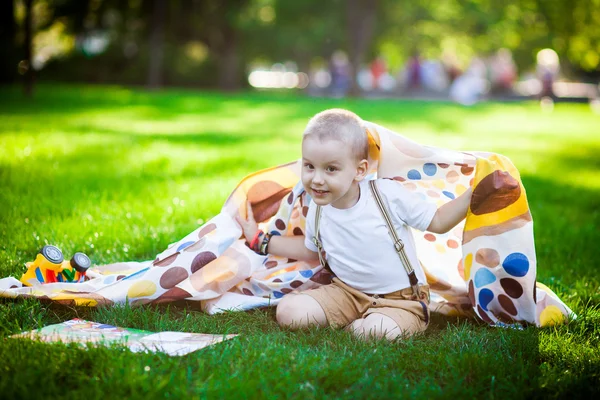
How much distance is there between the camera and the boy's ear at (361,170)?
125 inches

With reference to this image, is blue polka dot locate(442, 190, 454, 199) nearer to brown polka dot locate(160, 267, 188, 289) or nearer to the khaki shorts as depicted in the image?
the khaki shorts

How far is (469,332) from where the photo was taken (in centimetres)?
315

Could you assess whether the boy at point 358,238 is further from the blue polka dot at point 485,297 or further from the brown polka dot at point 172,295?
A: the brown polka dot at point 172,295

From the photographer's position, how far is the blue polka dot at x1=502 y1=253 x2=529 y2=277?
3.18m

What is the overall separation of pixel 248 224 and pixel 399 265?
93 cm

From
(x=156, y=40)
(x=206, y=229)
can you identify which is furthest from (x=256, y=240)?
Result: (x=156, y=40)

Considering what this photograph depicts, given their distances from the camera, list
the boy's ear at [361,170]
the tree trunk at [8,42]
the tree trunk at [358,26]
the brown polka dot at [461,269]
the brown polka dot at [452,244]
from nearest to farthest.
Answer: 1. the boy's ear at [361,170]
2. the brown polka dot at [461,269]
3. the brown polka dot at [452,244]
4. the tree trunk at [8,42]
5. the tree trunk at [358,26]

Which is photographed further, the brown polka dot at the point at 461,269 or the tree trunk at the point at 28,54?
the tree trunk at the point at 28,54

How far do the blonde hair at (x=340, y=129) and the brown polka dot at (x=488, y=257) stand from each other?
31.9 inches

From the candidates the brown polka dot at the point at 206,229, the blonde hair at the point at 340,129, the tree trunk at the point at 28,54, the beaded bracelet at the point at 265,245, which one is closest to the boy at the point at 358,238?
the blonde hair at the point at 340,129

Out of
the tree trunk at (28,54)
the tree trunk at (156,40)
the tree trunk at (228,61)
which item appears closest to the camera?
the tree trunk at (28,54)

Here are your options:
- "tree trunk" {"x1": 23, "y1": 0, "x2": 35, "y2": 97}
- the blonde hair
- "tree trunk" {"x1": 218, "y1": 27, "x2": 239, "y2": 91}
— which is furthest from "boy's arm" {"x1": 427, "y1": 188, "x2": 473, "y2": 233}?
"tree trunk" {"x1": 218, "y1": 27, "x2": 239, "y2": 91}

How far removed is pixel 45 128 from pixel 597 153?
877cm

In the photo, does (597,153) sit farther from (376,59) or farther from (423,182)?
(376,59)
